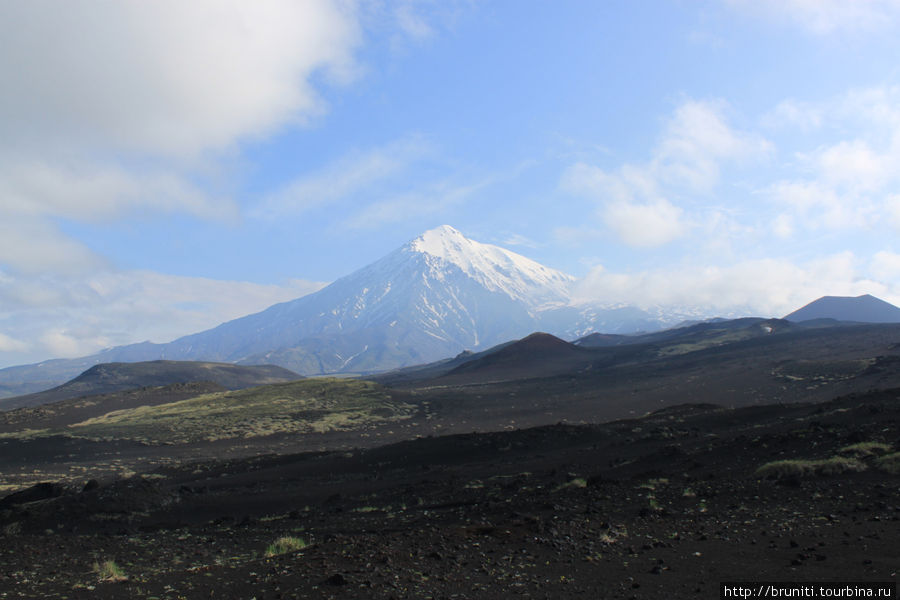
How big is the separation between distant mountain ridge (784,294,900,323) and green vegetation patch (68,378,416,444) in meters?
169

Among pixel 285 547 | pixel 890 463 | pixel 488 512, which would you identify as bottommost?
pixel 488 512

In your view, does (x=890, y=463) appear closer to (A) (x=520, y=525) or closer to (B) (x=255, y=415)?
(A) (x=520, y=525)

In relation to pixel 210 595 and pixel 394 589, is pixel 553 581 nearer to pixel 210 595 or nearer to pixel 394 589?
pixel 394 589

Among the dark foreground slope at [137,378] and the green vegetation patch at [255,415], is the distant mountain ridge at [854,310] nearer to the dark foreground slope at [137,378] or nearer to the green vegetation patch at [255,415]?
the green vegetation patch at [255,415]

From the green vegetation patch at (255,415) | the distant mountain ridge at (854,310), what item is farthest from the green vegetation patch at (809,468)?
the distant mountain ridge at (854,310)

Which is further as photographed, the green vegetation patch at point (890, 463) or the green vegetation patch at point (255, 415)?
the green vegetation patch at point (255, 415)

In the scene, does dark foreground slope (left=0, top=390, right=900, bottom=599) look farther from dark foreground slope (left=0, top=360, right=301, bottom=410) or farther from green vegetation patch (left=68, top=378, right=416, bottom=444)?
dark foreground slope (left=0, top=360, right=301, bottom=410)

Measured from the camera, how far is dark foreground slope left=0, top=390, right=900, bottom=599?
8.62 metres

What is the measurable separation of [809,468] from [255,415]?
180 feet

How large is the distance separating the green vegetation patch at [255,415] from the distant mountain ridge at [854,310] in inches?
6635

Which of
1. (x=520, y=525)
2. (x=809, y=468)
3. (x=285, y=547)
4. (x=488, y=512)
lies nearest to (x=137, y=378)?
(x=285, y=547)

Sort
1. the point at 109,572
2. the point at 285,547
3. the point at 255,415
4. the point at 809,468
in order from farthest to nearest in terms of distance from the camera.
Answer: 1. the point at 255,415
2. the point at 809,468
3. the point at 285,547
4. the point at 109,572

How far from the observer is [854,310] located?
611ft

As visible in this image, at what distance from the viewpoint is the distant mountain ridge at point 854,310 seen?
178 meters
